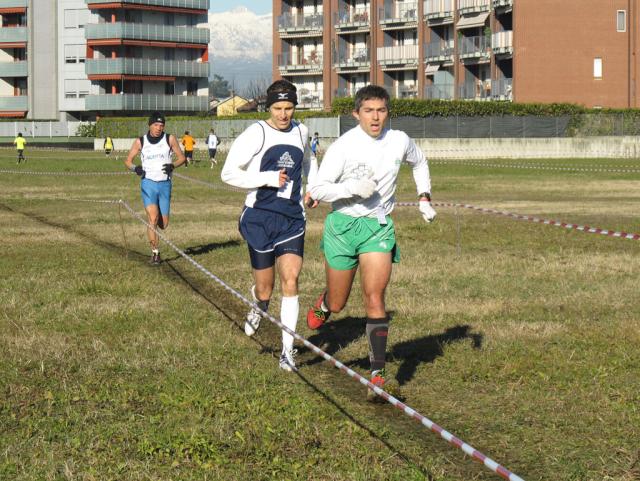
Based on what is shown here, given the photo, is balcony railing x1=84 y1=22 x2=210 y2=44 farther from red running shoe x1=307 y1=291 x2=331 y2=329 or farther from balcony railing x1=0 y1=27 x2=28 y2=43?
red running shoe x1=307 y1=291 x2=331 y2=329

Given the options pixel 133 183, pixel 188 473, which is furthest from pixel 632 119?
pixel 188 473

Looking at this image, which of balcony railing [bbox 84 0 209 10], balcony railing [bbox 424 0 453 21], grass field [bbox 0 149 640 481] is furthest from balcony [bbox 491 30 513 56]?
grass field [bbox 0 149 640 481]

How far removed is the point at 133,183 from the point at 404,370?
105 feet

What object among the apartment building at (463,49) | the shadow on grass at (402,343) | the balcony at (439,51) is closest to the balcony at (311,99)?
the apartment building at (463,49)

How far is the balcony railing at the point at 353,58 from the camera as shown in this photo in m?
84.1

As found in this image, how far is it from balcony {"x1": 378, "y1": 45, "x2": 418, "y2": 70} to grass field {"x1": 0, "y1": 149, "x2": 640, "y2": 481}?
210 feet

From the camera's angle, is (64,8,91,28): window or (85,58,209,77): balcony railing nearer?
(85,58,209,77): balcony railing

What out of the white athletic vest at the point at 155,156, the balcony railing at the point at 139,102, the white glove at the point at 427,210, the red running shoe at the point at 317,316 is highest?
the balcony railing at the point at 139,102

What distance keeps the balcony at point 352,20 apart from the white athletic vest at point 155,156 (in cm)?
6981

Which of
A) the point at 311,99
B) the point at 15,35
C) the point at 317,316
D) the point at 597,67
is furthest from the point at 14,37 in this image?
the point at 317,316

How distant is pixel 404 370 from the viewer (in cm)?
868

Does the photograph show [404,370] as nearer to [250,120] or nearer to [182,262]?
[182,262]

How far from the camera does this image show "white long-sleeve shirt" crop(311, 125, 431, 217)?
7902mm

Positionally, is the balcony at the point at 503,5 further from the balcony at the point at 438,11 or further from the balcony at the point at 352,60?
the balcony at the point at 352,60
